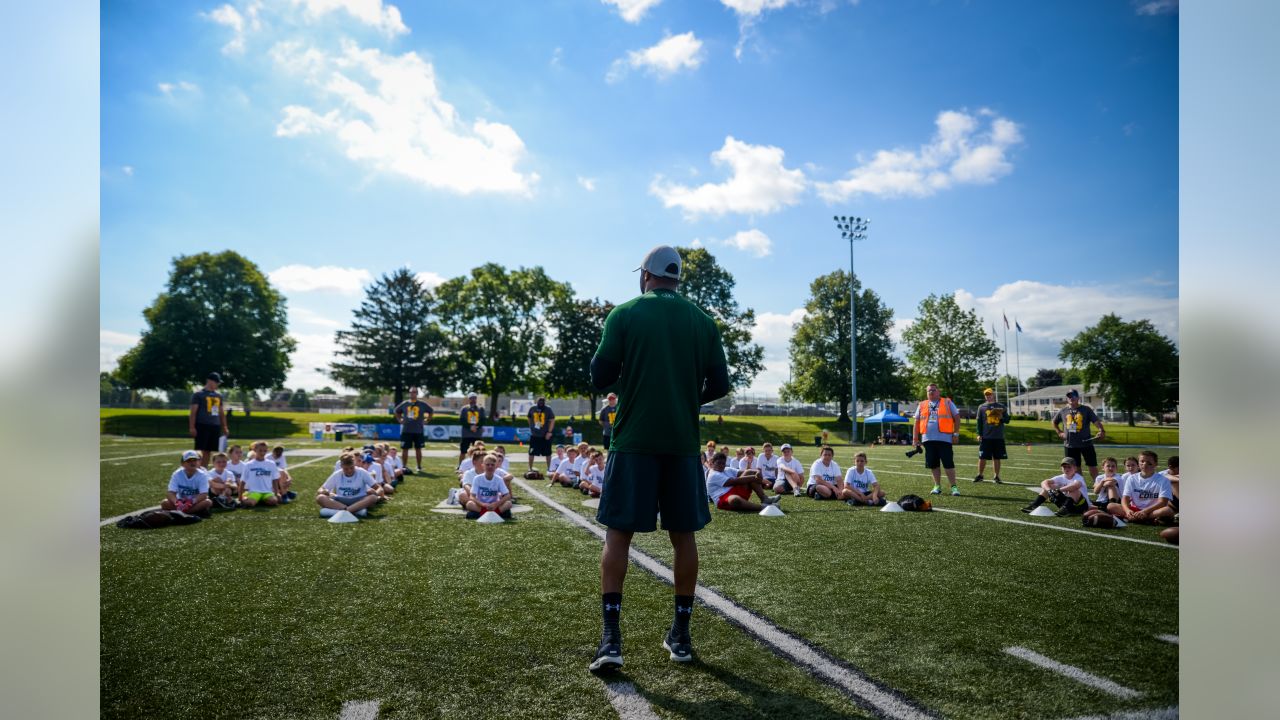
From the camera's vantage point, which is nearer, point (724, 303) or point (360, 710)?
point (360, 710)

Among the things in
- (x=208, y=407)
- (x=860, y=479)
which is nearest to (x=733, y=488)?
(x=860, y=479)

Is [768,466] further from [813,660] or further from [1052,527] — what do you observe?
[813,660]

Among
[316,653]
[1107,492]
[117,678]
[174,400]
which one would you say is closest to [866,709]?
[316,653]

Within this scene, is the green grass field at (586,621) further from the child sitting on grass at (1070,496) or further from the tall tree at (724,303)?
the tall tree at (724,303)

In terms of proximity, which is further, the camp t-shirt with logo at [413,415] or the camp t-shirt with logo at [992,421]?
the camp t-shirt with logo at [413,415]

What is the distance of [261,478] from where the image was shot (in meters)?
9.47

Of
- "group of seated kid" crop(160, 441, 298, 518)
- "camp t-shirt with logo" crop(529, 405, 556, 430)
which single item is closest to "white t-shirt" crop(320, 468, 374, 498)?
"group of seated kid" crop(160, 441, 298, 518)

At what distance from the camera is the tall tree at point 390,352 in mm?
50156

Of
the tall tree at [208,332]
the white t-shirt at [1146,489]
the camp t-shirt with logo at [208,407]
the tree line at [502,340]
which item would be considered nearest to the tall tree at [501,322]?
the tree line at [502,340]

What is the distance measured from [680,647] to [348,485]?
6869 millimetres

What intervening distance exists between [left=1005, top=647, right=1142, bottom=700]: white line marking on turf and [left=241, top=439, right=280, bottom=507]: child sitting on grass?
9.46 m

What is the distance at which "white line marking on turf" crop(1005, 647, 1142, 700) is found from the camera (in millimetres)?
2609

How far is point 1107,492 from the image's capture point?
27.1ft

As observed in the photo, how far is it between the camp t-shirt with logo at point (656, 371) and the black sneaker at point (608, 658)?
0.89 metres
